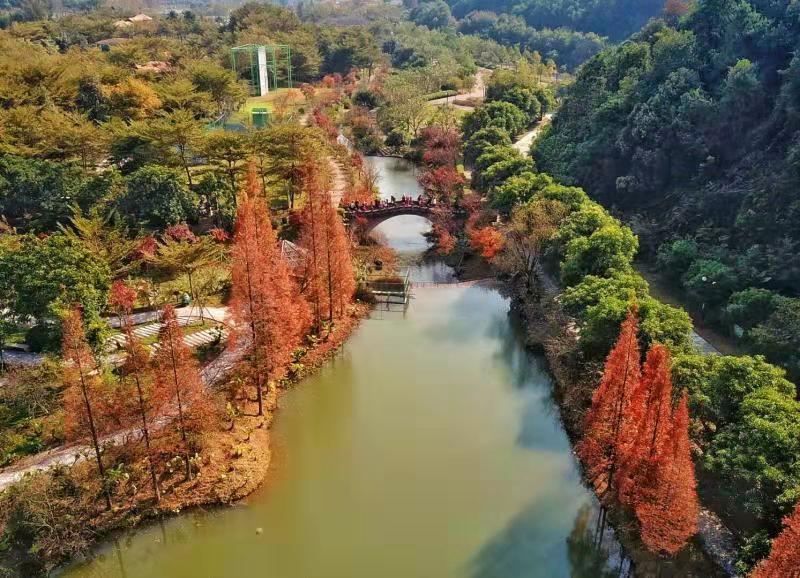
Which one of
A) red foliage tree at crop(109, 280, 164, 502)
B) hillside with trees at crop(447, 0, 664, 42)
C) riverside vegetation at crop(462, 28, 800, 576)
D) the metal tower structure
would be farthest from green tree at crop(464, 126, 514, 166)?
hillside with trees at crop(447, 0, 664, 42)

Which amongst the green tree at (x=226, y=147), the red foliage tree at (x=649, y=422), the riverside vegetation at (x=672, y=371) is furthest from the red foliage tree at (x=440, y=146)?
the red foliage tree at (x=649, y=422)

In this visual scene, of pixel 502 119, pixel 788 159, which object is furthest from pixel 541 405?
pixel 502 119

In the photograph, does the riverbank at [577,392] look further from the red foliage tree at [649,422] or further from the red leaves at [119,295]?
the red leaves at [119,295]

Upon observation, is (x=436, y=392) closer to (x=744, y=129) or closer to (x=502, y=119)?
(x=744, y=129)

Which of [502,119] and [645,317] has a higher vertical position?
[502,119]

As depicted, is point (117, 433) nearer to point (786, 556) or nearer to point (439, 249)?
point (786, 556)
